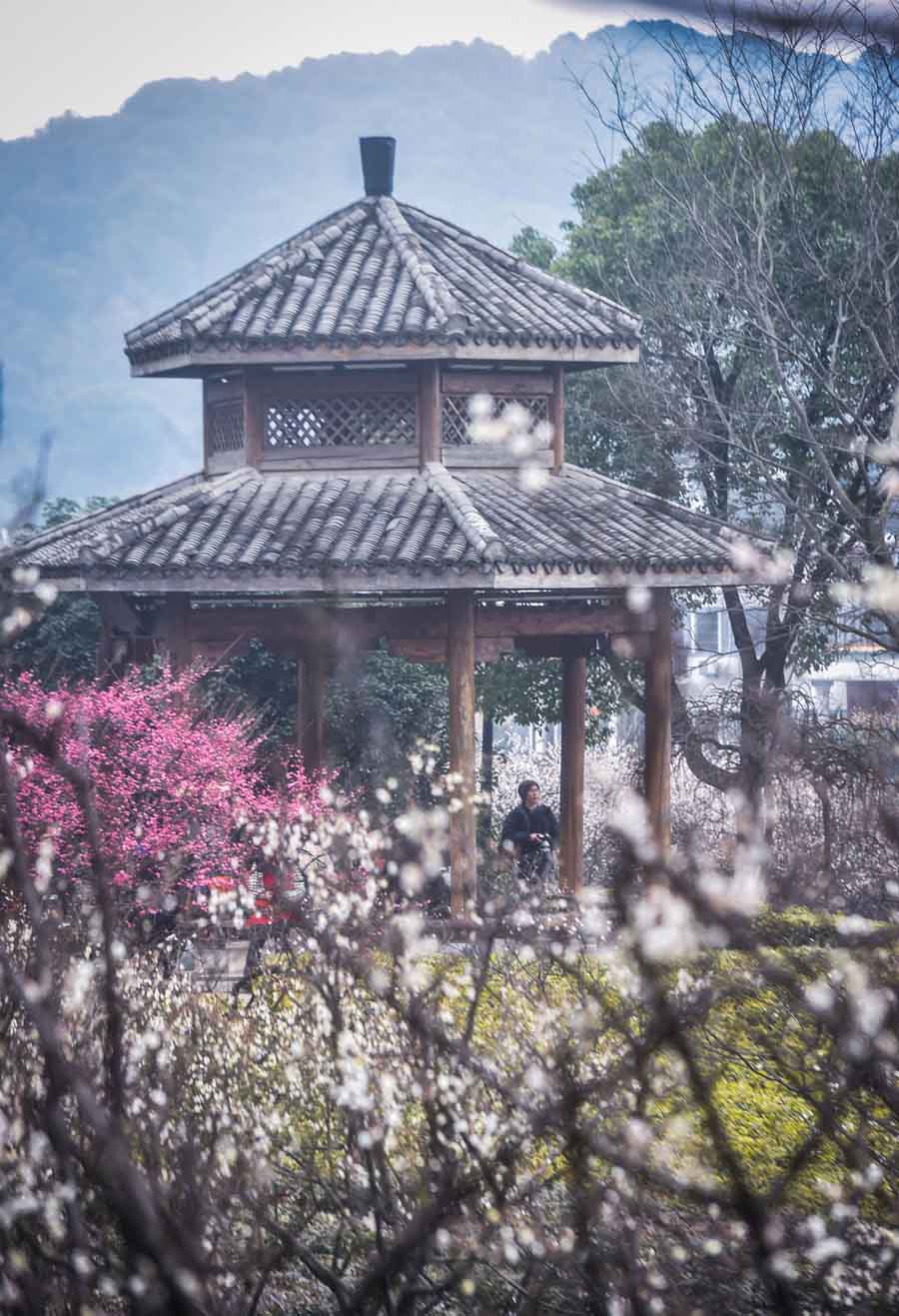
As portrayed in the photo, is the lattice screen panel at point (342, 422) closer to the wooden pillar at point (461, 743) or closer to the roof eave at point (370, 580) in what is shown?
the wooden pillar at point (461, 743)

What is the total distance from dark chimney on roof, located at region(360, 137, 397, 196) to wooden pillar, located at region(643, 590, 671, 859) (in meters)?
4.92

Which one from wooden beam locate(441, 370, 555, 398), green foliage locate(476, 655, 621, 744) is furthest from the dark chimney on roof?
green foliage locate(476, 655, 621, 744)

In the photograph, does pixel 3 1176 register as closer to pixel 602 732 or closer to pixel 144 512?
pixel 144 512

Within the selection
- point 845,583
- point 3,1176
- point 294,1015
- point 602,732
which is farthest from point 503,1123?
point 602,732

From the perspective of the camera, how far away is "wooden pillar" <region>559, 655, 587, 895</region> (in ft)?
44.6

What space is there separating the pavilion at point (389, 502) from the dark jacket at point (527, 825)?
0.69m

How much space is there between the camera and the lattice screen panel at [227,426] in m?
12.3

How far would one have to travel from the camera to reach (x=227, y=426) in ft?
40.8

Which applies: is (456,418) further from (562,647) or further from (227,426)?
(562,647)

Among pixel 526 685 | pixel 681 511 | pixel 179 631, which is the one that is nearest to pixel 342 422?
pixel 179 631

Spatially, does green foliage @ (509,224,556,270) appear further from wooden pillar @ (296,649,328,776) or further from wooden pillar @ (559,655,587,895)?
wooden pillar @ (296,649,328,776)

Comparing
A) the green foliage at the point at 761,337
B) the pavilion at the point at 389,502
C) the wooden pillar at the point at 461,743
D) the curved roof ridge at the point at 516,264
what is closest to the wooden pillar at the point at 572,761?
the pavilion at the point at 389,502

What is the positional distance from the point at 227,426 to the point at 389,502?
190cm

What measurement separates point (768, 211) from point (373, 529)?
8.38 metres
